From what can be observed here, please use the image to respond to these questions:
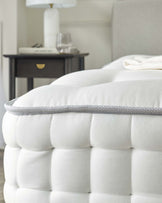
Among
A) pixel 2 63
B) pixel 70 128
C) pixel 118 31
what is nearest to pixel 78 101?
pixel 70 128

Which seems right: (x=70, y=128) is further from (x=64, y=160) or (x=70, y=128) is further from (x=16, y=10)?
(x=16, y=10)

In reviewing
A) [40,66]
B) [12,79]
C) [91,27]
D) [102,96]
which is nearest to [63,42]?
[40,66]

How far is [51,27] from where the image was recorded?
240cm

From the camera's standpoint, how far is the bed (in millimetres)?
816

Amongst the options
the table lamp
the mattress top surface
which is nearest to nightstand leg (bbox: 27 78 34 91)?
the table lamp

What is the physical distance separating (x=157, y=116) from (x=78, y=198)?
25 centimetres

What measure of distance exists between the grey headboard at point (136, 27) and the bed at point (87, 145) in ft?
4.97

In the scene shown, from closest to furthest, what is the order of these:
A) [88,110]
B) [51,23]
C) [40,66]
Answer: [88,110], [40,66], [51,23]

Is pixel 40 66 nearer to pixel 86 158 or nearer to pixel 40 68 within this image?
pixel 40 68

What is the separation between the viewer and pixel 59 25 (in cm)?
264

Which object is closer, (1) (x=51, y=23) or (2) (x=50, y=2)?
(2) (x=50, y=2)

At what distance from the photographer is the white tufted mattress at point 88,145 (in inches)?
32.1

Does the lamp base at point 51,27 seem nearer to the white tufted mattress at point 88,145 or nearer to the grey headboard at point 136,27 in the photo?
the grey headboard at point 136,27

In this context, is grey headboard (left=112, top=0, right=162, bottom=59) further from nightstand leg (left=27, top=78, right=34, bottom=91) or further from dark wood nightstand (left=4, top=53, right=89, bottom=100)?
nightstand leg (left=27, top=78, right=34, bottom=91)
